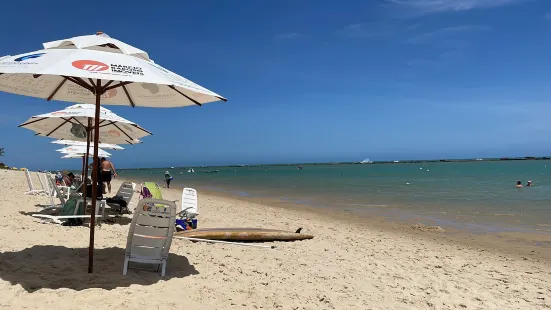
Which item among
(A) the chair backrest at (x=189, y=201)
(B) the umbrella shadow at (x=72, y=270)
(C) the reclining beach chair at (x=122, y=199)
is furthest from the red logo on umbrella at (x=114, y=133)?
(B) the umbrella shadow at (x=72, y=270)

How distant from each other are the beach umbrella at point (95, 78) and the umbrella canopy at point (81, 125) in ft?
4.01

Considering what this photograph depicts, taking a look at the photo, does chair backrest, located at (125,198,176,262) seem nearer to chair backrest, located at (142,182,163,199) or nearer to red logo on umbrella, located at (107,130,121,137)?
red logo on umbrella, located at (107,130,121,137)

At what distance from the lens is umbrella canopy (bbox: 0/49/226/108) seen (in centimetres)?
351

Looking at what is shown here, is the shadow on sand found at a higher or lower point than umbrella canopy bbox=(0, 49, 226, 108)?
lower

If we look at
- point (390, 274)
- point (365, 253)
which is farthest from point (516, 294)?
point (365, 253)

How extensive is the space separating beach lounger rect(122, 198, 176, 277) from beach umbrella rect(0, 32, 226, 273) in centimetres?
47

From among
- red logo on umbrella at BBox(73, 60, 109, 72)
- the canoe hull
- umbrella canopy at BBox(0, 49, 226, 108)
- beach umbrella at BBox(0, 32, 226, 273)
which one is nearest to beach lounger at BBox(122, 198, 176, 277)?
beach umbrella at BBox(0, 32, 226, 273)

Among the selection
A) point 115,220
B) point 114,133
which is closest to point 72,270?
point 115,220

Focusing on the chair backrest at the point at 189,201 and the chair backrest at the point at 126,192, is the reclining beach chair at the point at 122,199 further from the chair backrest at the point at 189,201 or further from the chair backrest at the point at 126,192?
the chair backrest at the point at 189,201

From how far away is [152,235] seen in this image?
4.63m

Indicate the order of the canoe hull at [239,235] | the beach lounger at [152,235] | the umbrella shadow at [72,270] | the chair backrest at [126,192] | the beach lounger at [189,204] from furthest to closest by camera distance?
the chair backrest at [126,192] < the beach lounger at [189,204] < the canoe hull at [239,235] < the beach lounger at [152,235] < the umbrella shadow at [72,270]

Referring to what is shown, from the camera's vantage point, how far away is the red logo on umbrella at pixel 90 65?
3590mm

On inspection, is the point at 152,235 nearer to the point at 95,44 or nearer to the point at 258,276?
the point at 258,276

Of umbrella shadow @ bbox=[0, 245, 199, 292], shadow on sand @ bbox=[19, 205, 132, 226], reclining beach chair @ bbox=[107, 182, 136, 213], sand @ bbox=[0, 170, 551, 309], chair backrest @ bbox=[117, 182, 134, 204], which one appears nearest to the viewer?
sand @ bbox=[0, 170, 551, 309]
